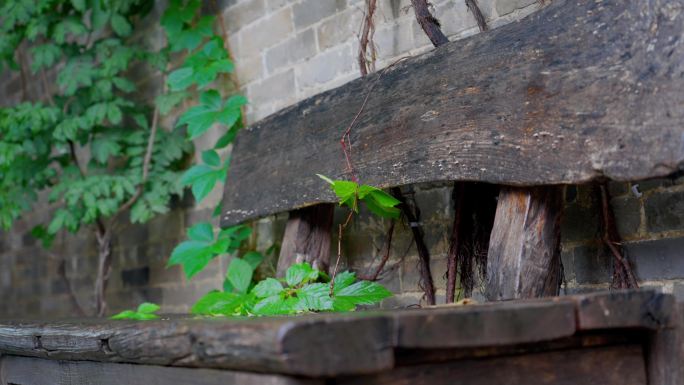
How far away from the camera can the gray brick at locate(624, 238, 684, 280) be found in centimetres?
206

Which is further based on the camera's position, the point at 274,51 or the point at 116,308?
the point at 116,308

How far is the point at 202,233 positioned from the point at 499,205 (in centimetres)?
172

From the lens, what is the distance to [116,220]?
14.5 ft

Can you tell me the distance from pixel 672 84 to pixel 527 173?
0.40 metres

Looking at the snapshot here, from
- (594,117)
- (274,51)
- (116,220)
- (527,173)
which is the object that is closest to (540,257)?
(527,173)

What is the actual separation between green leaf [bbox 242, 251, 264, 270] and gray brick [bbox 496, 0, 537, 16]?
1.52 m

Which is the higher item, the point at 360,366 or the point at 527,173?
the point at 527,173

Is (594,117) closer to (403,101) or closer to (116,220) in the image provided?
(403,101)

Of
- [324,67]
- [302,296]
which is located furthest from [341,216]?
[302,296]

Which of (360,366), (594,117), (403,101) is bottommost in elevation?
(360,366)

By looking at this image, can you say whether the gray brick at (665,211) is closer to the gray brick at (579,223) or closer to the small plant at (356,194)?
the gray brick at (579,223)

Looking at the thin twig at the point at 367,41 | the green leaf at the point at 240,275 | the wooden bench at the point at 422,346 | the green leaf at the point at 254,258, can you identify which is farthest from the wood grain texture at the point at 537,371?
the green leaf at the point at 254,258

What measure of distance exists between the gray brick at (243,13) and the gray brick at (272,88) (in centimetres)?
31

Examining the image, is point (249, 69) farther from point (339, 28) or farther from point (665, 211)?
point (665, 211)
